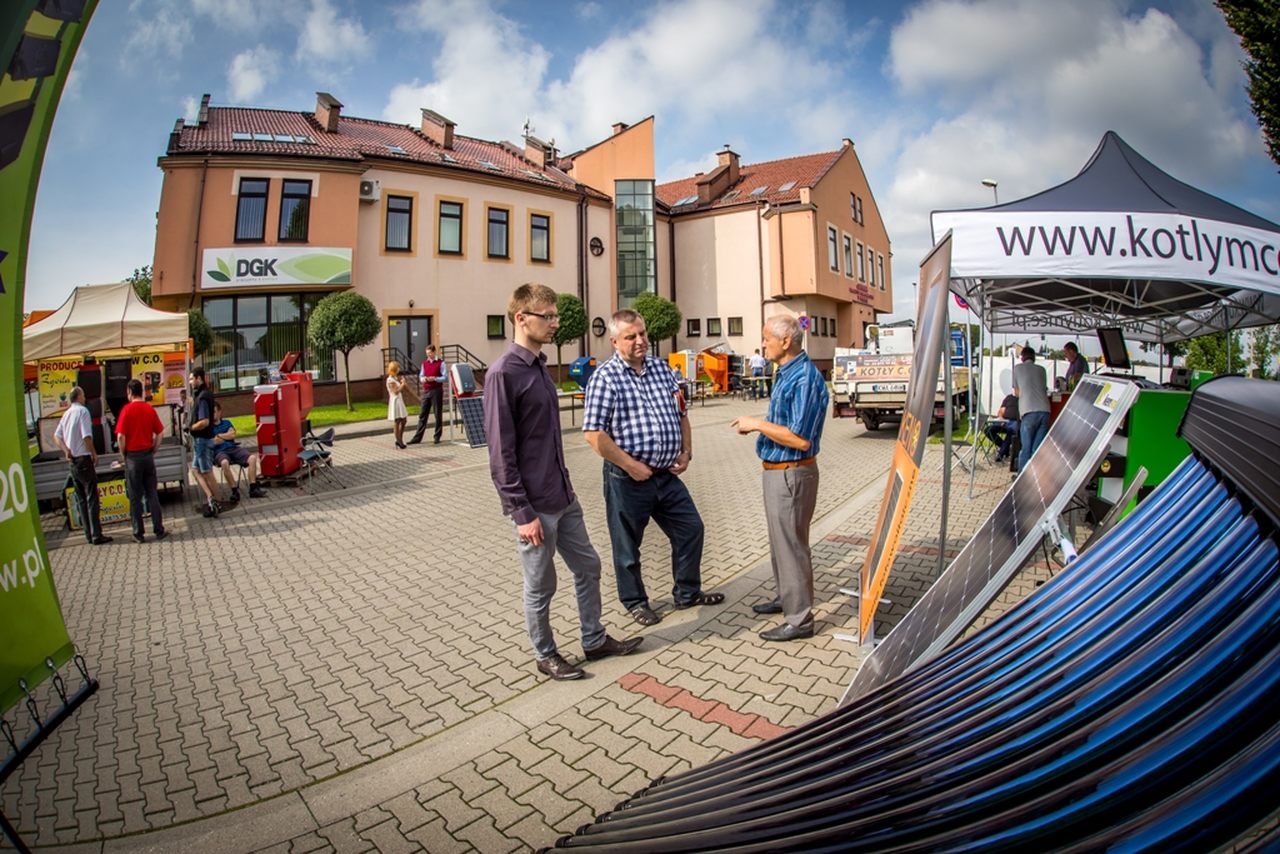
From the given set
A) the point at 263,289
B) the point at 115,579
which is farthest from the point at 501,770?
the point at 263,289

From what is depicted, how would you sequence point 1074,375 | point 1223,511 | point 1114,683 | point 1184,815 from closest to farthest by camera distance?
Answer: point 1184,815 → point 1114,683 → point 1223,511 → point 1074,375

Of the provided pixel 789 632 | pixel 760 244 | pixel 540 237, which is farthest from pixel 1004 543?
pixel 760 244

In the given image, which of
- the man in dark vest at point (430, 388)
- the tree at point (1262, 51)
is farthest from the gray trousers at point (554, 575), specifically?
the tree at point (1262, 51)

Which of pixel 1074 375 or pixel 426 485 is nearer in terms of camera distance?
pixel 426 485

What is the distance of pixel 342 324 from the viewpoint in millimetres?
20609

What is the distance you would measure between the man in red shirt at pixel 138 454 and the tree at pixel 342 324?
42.9ft

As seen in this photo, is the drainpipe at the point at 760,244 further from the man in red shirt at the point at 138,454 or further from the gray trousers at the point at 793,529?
the gray trousers at the point at 793,529

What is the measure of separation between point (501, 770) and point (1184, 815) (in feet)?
9.14

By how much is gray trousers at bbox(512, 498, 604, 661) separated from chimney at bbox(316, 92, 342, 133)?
93.8 ft

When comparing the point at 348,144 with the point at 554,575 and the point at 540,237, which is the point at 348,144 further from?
the point at 554,575

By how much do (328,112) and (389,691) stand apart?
2921cm

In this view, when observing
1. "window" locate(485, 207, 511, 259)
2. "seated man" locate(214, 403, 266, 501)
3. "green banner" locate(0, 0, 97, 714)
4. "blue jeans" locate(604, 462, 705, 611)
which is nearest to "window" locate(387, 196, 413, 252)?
"window" locate(485, 207, 511, 259)

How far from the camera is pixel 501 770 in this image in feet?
9.89

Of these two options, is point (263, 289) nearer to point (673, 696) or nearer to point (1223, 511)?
point (673, 696)
